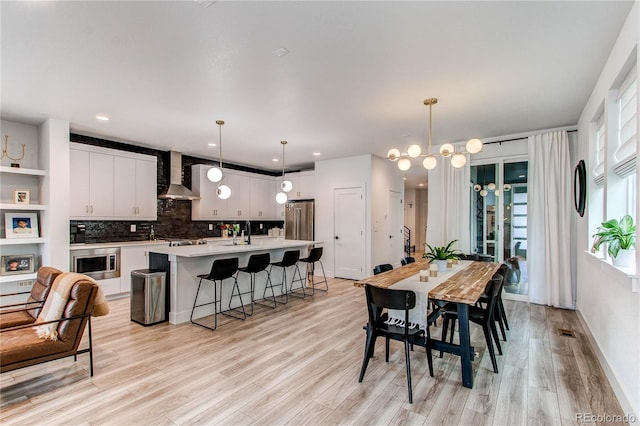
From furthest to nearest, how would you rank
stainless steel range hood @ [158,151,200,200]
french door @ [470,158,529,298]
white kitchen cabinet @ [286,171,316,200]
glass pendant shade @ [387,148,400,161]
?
white kitchen cabinet @ [286,171,316,200], stainless steel range hood @ [158,151,200,200], french door @ [470,158,529,298], glass pendant shade @ [387,148,400,161]

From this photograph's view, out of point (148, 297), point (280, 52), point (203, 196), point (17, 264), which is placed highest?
point (280, 52)

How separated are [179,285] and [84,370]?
4.44ft

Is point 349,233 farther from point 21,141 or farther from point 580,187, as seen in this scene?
point 21,141

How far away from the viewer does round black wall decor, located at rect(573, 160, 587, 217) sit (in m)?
3.95

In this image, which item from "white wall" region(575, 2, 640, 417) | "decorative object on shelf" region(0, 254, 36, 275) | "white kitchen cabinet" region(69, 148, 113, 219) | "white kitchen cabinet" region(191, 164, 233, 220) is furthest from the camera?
"white kitchen cabinet" region(191, 164, 233, 220)

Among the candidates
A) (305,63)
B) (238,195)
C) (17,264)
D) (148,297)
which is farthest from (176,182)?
(305,63)

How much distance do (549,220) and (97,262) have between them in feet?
23.4

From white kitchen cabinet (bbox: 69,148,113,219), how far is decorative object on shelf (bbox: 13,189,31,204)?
55 cm

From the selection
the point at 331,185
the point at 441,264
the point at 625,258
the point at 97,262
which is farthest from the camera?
the point at 331,185

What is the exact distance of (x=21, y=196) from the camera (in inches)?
173
